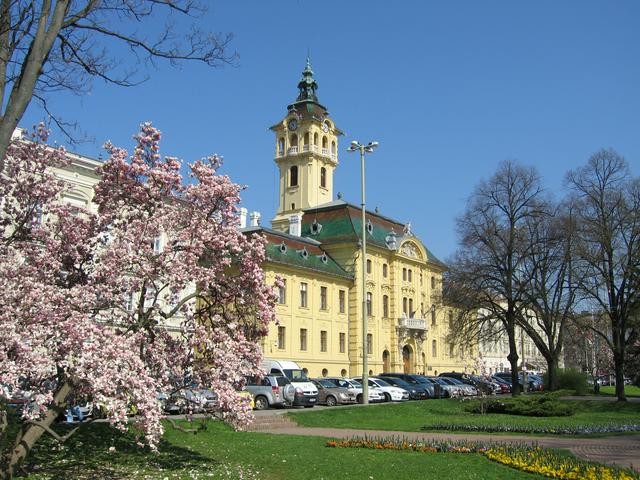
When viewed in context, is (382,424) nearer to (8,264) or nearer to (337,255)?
(8,264)

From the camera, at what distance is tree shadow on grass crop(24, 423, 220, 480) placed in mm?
11922

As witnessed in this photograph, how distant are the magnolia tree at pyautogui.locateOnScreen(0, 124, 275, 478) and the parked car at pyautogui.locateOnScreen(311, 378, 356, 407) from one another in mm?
21396

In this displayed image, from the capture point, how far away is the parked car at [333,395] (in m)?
34.8

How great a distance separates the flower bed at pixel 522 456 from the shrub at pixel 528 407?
12492mm

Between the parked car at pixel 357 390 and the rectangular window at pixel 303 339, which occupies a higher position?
the rectangular window at pixel 303 339

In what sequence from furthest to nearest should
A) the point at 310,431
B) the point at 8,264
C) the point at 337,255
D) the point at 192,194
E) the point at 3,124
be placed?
1. the point at 337,255
2. the point at 310,431
3. the point at 192,194
4. the point at 8,264
5. the point at 3,124

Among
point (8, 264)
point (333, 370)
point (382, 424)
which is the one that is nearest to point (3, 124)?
point (8, 264)

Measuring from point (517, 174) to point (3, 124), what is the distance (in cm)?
3278

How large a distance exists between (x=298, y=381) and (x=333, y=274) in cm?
2343

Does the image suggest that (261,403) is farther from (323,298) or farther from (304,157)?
(304,157)

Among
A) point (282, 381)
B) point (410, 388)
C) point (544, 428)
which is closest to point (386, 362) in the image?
point (410, 388)

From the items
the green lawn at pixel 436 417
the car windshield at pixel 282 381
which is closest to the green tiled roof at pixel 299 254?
the car windshield at pixel 282 381

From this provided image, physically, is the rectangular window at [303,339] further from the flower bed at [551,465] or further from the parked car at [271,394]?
the flower bed at [551,465]

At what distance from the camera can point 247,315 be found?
14.2 metres
